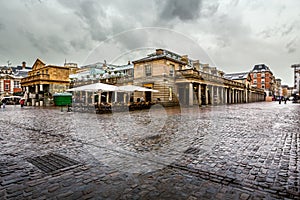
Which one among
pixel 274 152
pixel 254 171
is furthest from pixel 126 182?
pixel 274 152

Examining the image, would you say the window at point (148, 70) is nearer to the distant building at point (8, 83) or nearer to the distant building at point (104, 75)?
the distant building at point (104, 75)

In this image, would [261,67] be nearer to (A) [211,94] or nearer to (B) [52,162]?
(A) [211,94]

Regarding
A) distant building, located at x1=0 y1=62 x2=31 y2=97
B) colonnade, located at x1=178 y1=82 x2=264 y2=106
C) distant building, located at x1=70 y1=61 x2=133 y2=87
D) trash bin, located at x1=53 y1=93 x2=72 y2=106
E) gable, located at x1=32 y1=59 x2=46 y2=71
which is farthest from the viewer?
distant building, located at x1=0 y1=62 x2=31 y2=97

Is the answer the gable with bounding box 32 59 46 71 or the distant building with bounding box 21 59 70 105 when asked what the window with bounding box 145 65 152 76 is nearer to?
the distant building with bounding box 21 59 70 105

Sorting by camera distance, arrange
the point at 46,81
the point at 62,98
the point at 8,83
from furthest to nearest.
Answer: the point at 8,83 → the point at 46,81 → the point at 62,98

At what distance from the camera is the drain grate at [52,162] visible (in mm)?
4018

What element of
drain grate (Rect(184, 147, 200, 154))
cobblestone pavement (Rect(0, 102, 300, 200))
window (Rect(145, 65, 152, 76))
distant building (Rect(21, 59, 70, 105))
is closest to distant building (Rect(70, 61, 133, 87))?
distant building (Rect(21, 59, 70, 105))

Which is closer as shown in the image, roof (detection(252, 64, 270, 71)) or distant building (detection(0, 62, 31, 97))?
distant building (detection(0, 62, 31, 97))

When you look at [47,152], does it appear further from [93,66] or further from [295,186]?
[93,66]

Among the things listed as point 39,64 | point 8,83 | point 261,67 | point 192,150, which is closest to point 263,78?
point 261,67

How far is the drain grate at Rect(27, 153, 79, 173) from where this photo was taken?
4018mm

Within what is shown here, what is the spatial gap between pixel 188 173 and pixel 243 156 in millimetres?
1831

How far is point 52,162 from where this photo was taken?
14.2ft

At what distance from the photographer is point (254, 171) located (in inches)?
146
